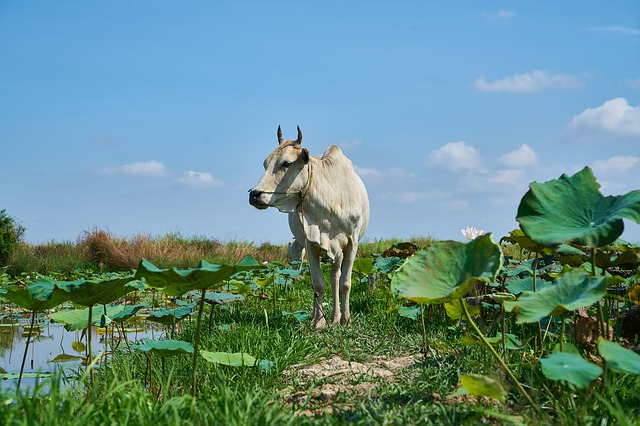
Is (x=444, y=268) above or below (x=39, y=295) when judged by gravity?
above

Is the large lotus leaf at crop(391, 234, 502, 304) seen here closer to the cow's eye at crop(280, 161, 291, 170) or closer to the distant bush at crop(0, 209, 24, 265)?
the cow's eye at crop(280, 161, 291, 170)

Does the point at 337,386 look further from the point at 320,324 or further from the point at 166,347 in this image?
the point at 320,324

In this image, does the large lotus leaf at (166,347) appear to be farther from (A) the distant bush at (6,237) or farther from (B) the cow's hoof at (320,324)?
(A) the distant bush at (6,237)

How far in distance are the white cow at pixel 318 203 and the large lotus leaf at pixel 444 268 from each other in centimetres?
259

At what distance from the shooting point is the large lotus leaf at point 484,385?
7.59 ft

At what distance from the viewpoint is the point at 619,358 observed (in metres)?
2.26

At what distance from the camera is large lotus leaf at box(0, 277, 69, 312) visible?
2887 mm

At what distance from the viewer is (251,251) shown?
54.3 ft

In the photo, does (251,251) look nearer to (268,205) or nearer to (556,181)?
(268,205)

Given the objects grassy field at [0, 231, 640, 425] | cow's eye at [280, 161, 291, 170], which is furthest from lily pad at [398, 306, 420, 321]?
cow's eye at [280, 161, 291, 170]

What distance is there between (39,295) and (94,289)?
253mm

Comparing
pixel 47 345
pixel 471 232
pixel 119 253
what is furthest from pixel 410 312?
pixel 119 253

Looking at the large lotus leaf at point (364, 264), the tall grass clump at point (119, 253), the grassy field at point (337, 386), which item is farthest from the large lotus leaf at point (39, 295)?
the tall grass clump at point (119, 253)

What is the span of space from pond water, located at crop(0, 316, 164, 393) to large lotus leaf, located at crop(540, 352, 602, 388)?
3577 millimetres
